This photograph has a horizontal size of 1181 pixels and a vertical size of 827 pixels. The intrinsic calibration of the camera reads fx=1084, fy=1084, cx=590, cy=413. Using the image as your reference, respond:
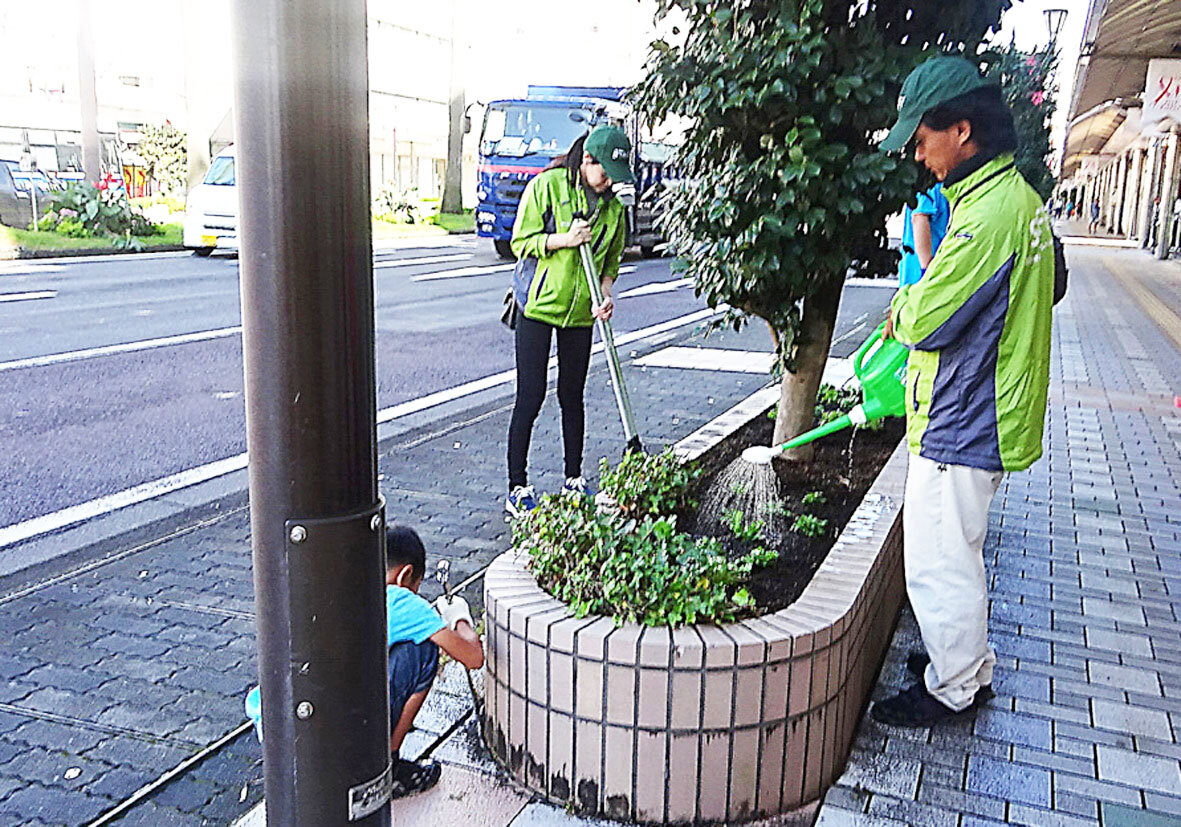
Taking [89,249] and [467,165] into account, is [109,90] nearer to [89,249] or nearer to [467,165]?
[467,165]

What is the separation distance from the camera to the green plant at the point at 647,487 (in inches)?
155

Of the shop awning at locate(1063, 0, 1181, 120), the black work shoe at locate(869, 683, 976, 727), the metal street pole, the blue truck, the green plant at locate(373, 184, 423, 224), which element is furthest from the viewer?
the green plant at locate(373, 184, 423, 224)

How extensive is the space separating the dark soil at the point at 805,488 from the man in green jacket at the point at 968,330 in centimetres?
46

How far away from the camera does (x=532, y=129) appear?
2214cm

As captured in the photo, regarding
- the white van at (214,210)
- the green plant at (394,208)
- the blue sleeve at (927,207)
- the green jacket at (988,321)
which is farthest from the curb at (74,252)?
the green jacket at (988,321)

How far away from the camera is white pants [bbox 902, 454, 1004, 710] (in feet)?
10.2

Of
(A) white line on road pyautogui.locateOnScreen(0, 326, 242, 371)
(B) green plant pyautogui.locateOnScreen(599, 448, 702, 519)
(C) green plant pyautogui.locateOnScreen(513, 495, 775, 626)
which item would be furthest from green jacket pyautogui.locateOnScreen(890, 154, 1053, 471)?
(A) white line on road pyautogui.locateOnScreen(0, 326, 242, 371)

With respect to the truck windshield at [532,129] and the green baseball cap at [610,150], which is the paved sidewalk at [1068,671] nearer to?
the green baseball cap at [610,150]

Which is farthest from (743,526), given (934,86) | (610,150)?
(610,150)

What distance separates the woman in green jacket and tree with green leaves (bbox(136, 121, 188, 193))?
1548 inches

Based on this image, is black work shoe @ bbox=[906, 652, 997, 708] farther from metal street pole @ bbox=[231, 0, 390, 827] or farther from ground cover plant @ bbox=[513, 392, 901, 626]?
metal street pole @ bbox=[231, 0, 390, 827]

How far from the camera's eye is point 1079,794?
2996mm

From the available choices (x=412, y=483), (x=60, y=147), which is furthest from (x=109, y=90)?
(x=412, y=483)

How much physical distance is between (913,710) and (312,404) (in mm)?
2358
